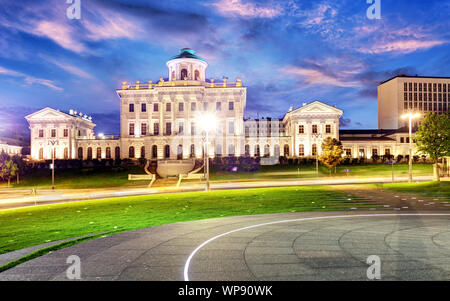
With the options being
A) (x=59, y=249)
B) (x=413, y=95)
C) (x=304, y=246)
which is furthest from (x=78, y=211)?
(x=413, y=95)

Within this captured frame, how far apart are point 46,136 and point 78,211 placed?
68687 millimetres

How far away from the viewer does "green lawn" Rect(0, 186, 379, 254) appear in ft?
43.6

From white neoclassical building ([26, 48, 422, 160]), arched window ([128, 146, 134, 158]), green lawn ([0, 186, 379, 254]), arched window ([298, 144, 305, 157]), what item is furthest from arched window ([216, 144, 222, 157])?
green lawn ([0, 186, 379, 254])

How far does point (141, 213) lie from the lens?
60.7 feet

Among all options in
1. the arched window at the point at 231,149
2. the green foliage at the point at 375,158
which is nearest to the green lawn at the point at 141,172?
the green foliage at the point at 375,158

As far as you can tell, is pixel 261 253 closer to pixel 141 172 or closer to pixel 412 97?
pixel 141 172

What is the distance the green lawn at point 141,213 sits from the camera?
13281mm

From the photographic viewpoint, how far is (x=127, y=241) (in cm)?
1093

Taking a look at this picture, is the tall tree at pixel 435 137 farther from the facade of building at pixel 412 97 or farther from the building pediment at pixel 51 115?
the facade of building at pixel 412 97

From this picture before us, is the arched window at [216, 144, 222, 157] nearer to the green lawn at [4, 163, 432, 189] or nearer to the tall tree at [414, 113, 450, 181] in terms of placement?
the green lawn at [4, 163, 432, 189]

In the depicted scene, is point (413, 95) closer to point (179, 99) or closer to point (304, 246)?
point (179, 99)

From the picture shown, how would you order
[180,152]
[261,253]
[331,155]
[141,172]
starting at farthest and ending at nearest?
1. [180,152]
2. [141,172]
3. [331,155]
4. [261,253]

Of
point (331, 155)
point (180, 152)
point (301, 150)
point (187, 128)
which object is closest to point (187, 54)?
point (187, 128)

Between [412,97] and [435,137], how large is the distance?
8632 cm
